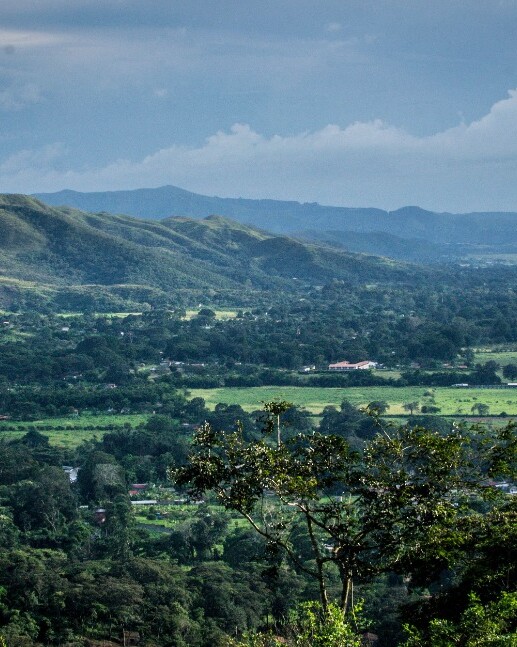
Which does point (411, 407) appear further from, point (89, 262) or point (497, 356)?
point (89, 262)

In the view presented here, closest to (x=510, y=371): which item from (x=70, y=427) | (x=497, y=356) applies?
(x=497, y=356)

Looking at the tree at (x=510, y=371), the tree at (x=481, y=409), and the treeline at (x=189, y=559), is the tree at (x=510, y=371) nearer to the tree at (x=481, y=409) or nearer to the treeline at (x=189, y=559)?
the tree at (x=481, y=409)

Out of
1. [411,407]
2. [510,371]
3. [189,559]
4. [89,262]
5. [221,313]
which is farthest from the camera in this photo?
[89,262]

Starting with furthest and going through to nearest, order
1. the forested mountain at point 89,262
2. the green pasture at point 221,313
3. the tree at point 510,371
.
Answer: the forested mountain at point 89,262 < the green pasture at point 221,313 < the tree at point 510,371

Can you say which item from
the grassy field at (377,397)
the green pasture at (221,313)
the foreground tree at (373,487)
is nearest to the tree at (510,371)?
the grassy field at (377,397)

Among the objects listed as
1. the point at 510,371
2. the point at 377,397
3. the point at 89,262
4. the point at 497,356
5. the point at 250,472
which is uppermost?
the point at 89,262

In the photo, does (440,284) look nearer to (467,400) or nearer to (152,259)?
(152,259)

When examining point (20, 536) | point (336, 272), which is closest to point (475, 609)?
point (20, 536)
